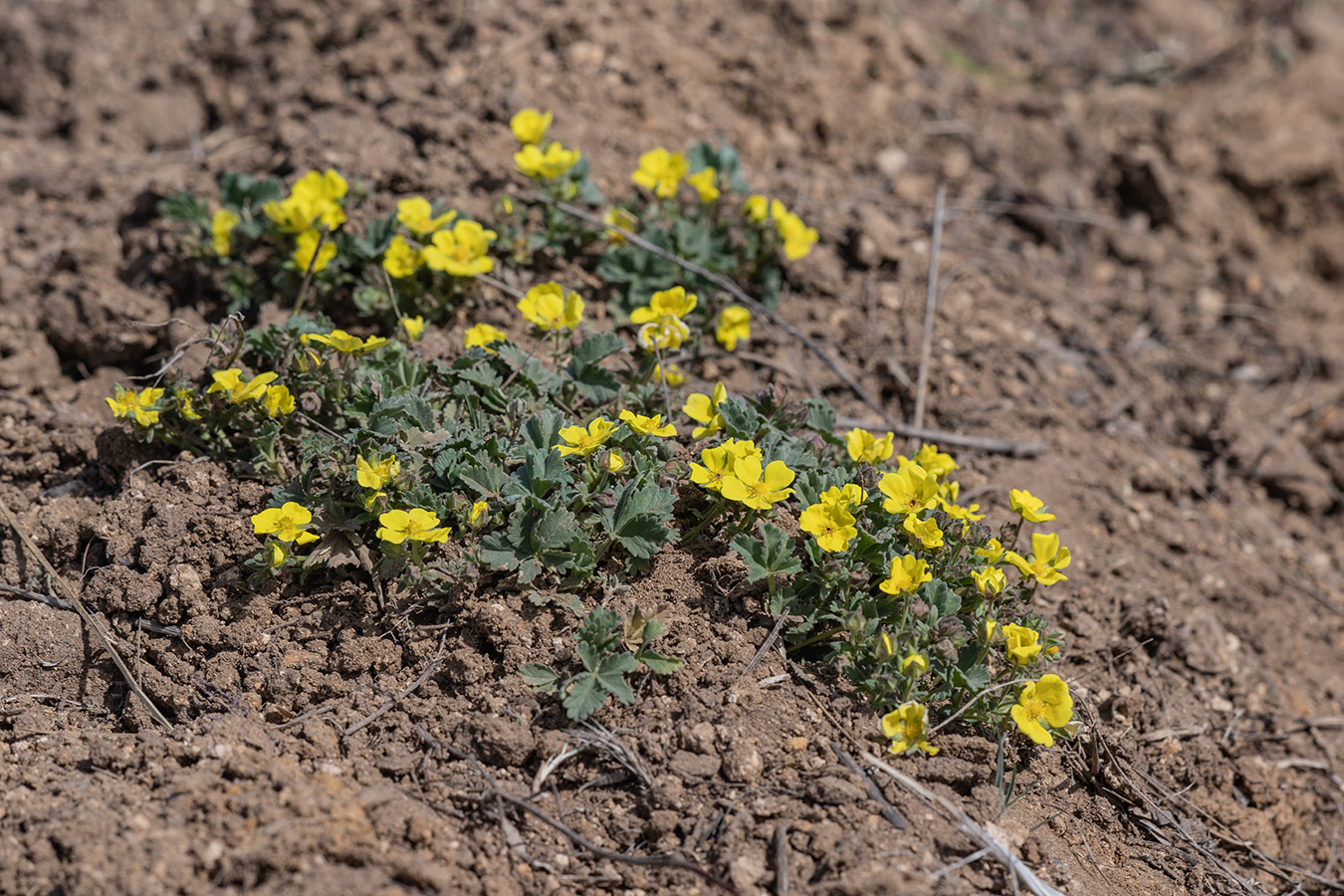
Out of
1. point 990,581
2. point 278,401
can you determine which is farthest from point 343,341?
point 990,581

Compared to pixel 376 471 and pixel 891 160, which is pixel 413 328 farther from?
pixel 891 160

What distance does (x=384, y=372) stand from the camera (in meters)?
3.31

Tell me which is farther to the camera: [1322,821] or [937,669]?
[1322,821]

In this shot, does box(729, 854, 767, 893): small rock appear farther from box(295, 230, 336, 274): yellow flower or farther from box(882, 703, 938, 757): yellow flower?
box(295, 230, 336, 274): yellow flower

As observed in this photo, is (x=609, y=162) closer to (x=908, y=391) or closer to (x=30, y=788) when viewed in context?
(x=908, y=391)

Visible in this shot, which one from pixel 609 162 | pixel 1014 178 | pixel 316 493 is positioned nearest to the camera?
pixel 316 493

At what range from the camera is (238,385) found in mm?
3074

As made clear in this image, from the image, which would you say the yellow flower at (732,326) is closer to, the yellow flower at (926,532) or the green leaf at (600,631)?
the yellow flower at (926,532)

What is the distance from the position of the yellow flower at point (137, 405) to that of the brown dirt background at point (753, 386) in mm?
185

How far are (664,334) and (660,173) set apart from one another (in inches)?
33.7

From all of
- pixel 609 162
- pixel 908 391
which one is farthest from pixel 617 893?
pixel 609 162

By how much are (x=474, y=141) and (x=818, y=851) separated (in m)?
3.08

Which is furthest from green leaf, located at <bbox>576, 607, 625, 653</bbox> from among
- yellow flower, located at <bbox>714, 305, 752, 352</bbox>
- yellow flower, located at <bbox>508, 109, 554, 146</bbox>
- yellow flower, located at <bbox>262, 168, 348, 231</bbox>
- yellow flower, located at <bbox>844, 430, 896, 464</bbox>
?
yellow flower, located at <bbox>508, 109, 554, 146</bbox>

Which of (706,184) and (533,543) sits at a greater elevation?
(706,184)
